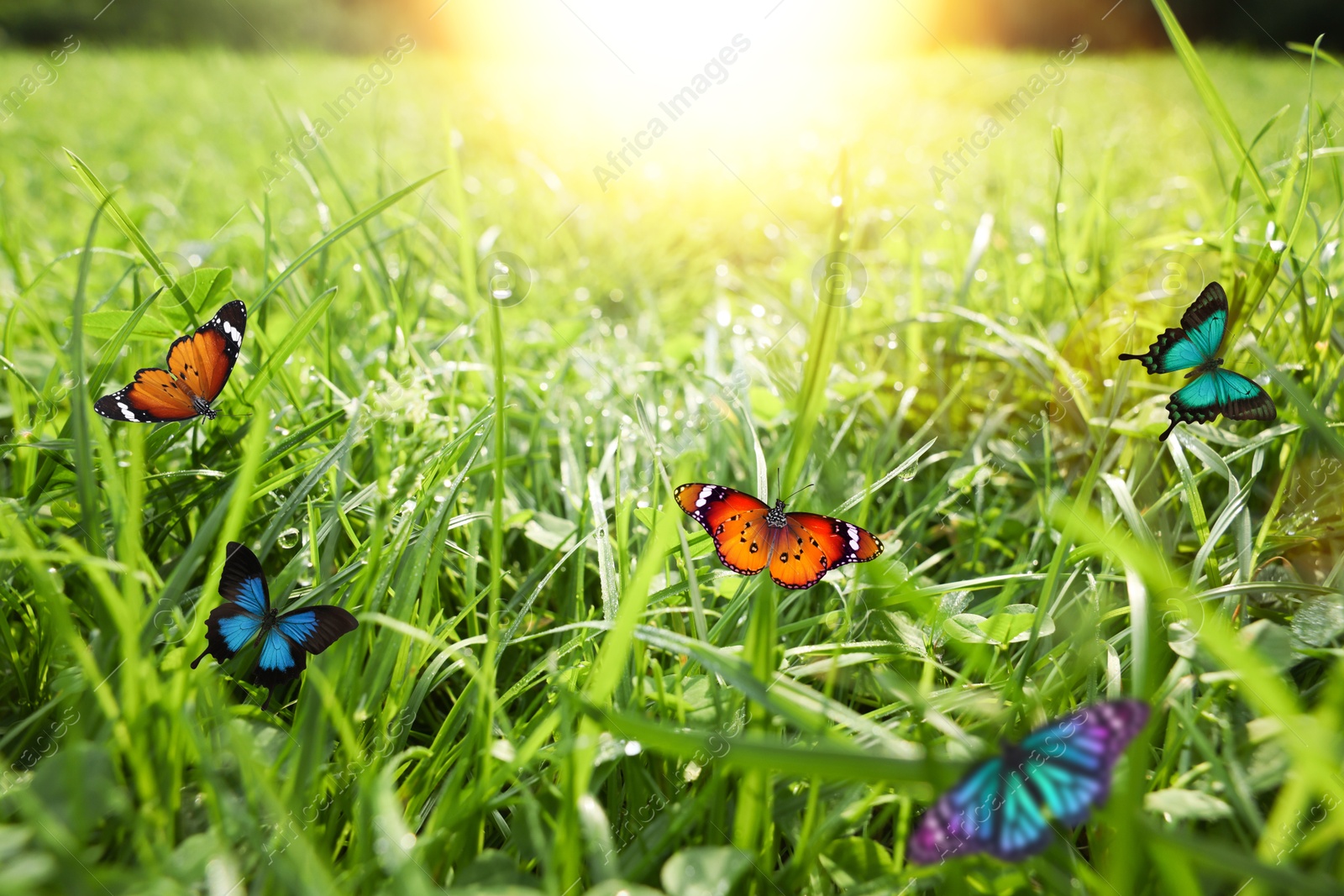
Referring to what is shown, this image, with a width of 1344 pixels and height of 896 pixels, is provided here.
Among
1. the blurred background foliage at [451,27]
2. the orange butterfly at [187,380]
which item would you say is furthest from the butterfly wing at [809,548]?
the blurred background foliage at [451,27]

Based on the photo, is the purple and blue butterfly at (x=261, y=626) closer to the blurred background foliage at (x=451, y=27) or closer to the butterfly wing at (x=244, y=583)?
the butterfly wing at (x=244, y=583)

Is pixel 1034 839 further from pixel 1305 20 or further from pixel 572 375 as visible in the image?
pixel 1305 20

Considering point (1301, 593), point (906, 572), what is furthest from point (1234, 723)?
point (906, 572)

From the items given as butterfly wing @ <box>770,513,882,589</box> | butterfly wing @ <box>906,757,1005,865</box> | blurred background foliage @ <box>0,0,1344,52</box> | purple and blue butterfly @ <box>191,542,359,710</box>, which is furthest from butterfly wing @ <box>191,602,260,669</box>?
blurred background foliage @ <box>0,0,1344,52</box>

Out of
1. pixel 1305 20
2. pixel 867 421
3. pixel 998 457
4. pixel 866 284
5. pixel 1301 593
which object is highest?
pixel 866 284

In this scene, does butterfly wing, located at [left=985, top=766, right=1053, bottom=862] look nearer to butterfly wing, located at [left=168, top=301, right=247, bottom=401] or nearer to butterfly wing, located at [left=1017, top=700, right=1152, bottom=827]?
butterfly wing, located at [left=1017, top=700, right=1152, bottom=827]
